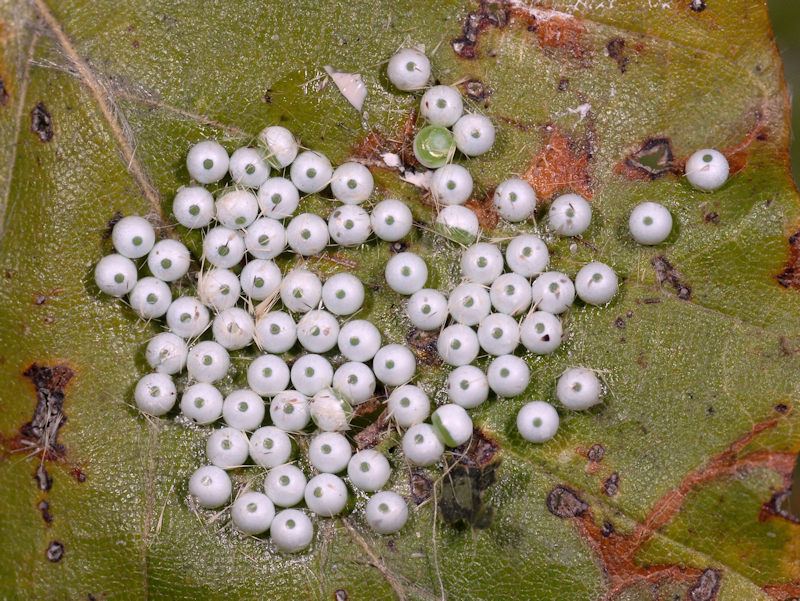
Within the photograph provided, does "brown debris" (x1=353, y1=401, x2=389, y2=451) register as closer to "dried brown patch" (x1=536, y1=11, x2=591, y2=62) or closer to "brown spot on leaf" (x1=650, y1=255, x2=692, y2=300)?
"brown spot on leaf" (x1=650, y1=255, x2=692, y2=300)

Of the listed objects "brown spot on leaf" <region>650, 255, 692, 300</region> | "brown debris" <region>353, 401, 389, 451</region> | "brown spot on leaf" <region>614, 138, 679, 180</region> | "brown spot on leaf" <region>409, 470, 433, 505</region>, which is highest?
"brown spot on leaf" <region>614, 138, 679, 180</region>

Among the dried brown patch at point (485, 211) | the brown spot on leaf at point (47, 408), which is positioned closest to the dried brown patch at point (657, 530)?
the dried brown patch at point (485, 211)

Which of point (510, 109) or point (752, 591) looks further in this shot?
point (510, 109)

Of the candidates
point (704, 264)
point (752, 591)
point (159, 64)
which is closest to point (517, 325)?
point (704, 264)

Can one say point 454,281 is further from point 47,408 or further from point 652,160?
point 47,408

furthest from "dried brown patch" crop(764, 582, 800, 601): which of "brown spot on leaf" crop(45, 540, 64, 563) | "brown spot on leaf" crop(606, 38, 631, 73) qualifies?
"brown spot on leaf" crop(45, 540, 64, 563)

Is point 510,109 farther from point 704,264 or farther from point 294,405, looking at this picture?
point 294,405

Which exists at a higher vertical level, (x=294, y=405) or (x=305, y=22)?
(x=305, y=22)
